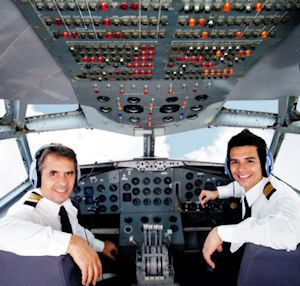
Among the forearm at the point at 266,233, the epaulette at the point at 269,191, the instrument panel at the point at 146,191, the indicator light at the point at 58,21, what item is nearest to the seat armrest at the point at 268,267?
the forearm at the point at 266,233

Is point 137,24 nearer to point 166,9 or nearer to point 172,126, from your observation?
point 166,9

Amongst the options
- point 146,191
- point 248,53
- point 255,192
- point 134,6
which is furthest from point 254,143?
point 146,191

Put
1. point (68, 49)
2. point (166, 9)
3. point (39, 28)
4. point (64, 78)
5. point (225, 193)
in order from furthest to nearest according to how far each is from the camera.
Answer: point (225, 193), point (64, 78), point (68, 49), point (39, 28), point (166, 9)

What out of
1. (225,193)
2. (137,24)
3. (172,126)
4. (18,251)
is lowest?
(18,251)

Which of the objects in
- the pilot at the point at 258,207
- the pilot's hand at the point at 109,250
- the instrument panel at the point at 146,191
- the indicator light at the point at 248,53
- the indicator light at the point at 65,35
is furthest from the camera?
the instrument panel at the point at 146,191

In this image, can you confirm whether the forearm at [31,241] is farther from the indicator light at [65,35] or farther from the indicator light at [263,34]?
the indicator light at [263,34]

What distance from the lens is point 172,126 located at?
10.1 feet

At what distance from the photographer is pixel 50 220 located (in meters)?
1.68

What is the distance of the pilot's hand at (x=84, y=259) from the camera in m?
1.25

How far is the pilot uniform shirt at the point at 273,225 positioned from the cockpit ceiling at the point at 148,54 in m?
0.77

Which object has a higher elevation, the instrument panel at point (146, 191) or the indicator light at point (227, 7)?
the indicator light at point (227, 7)

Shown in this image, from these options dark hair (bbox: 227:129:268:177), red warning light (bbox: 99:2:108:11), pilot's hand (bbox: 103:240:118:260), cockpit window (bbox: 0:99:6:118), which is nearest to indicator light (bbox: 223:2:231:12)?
red warning light (bbox: 99:2:108:11)

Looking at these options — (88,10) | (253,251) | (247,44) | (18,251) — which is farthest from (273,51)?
(18,251)

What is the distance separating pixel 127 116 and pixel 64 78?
0.71 meters
